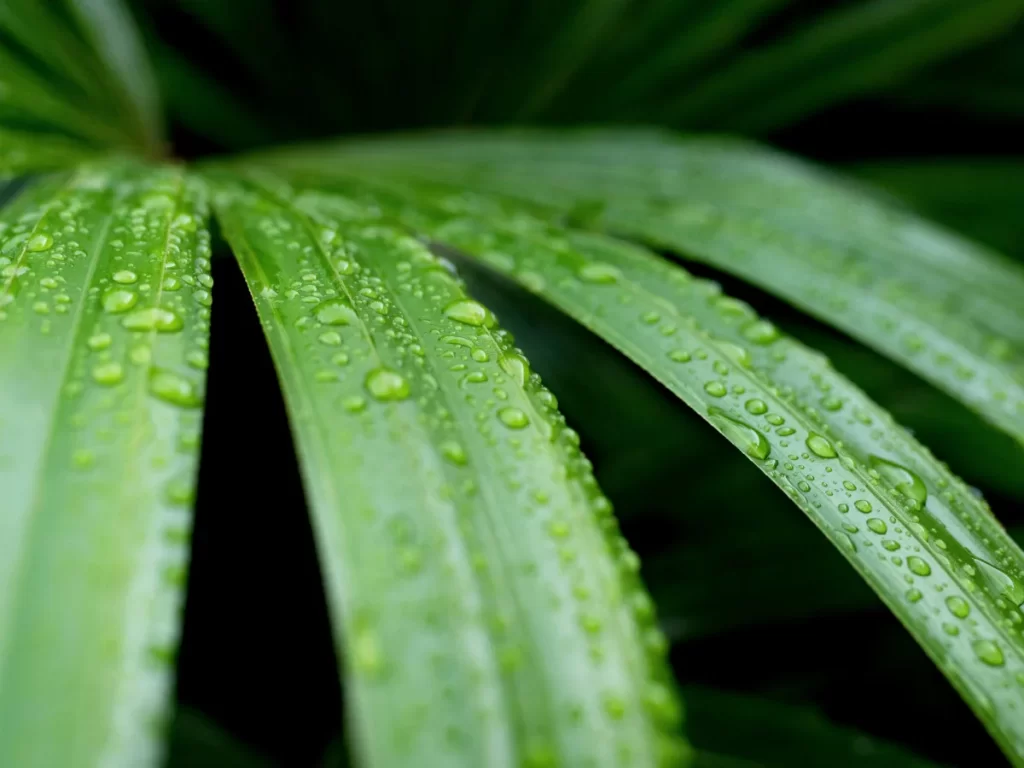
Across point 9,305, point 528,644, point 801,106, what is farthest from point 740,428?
point 801,106

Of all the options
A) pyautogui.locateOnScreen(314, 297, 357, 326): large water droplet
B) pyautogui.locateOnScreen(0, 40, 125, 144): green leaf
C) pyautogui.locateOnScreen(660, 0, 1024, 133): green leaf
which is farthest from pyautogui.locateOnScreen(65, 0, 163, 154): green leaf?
pyautogui.locateOnScreen(660, 0, 1024, 133): green leaf

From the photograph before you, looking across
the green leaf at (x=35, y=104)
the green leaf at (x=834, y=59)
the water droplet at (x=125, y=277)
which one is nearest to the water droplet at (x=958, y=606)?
the water droplet at (x=125, y=277)

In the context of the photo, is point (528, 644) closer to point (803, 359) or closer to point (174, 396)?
point (174, 396)

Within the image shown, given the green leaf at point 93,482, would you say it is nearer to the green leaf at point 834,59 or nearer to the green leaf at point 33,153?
the green leaf at point 33,153

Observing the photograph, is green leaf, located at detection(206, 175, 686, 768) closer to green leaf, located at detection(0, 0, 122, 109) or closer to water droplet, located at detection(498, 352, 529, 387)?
water droplet, located at detection(498, 352, 529, 387)

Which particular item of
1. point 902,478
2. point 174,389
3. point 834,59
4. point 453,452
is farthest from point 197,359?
point 834,59

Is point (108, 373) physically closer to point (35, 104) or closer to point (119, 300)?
point (119, 300)
